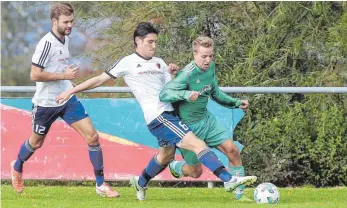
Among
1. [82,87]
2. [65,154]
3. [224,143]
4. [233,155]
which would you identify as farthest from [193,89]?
[65,154]

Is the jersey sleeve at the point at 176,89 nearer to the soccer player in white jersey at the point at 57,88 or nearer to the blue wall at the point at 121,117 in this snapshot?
the soccer player in white jersey at the point at 57,88

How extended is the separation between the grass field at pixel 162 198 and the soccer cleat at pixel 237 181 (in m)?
0.24

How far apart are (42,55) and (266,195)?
2.88 m

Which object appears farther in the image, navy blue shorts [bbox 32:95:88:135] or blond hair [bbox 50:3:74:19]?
navy blue shorts [bbox 32:95:88:135]

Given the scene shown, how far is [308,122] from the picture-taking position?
14531 millimetres

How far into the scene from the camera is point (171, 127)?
35.7 feet

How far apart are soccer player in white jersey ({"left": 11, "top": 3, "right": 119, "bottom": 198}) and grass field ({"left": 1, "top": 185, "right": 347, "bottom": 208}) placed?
492mm

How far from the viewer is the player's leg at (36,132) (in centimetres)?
1160

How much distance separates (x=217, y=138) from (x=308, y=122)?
370 centimetres

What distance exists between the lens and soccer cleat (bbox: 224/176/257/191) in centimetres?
1056

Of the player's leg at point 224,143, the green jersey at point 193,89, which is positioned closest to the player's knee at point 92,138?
the green jersey at point 193,89

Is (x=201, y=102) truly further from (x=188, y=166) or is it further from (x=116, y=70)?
(x=116, y=70)

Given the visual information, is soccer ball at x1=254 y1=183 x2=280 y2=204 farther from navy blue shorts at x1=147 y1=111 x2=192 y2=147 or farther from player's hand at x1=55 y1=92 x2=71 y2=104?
player's hand at x1=55 y1=92 x2=71 y2=104

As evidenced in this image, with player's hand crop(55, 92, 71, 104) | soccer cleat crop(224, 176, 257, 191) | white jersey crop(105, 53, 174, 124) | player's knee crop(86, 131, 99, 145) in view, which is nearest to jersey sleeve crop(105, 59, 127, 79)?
white jersey crop(105, 53, 174, 124)
